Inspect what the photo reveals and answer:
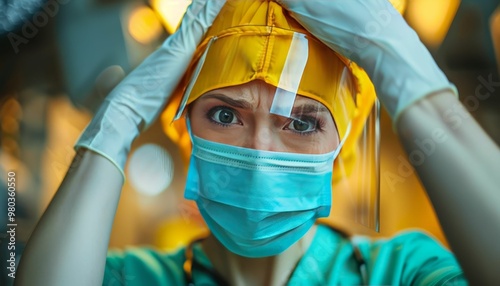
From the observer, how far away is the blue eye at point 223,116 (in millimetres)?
1086

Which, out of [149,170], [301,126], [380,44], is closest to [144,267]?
[149,170]

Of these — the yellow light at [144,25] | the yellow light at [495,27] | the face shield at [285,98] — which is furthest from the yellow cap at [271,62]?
the yellow light at [495,27]

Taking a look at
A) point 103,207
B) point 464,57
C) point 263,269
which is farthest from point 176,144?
point 464,57

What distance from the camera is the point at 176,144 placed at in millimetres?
1195

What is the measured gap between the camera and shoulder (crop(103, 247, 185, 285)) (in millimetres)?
1164

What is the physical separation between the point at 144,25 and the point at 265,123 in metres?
0.36

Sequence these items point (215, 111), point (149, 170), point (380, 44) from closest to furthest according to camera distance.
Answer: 1. point (380, 44)
2. point (215, 111)
3. point (149, 170)

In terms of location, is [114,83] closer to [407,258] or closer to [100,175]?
[100,175]

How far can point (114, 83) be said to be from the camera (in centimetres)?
120

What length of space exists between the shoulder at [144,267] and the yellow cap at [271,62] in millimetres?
335

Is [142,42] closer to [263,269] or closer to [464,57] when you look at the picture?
[263,269]

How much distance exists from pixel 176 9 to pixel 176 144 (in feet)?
0.90

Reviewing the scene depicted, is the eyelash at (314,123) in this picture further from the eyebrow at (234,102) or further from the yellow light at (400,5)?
the yellow light at (400,5)

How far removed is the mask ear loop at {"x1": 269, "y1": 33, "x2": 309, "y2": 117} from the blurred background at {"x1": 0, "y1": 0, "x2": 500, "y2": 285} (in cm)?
20
